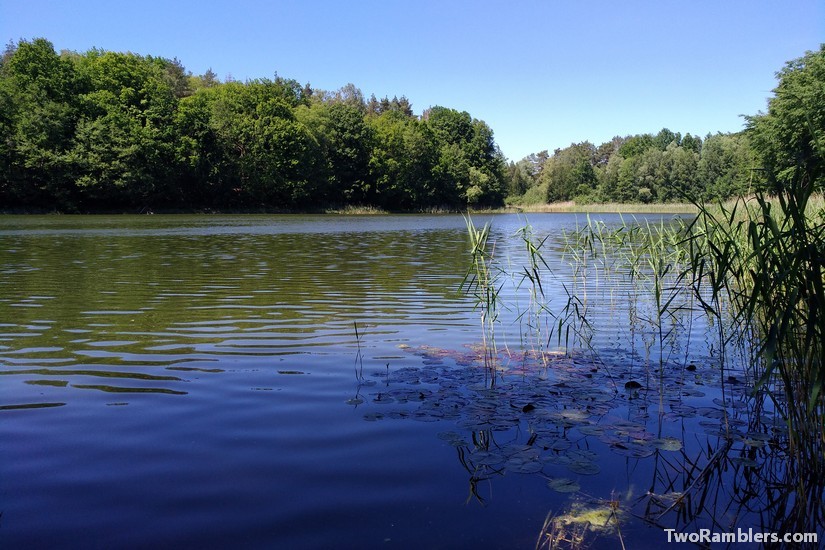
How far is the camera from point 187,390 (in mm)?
4891

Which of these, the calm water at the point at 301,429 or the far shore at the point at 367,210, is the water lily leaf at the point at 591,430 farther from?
the far shore at the point at 367,210

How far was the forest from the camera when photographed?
154 feet

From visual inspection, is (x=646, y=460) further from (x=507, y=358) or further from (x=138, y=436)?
(x=138, y=436)

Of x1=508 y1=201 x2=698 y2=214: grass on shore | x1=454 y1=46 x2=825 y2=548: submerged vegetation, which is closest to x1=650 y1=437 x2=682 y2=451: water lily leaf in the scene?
x1=454 y1=46 x2=825 y2=548: submerged vegetation

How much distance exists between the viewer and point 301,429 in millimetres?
4070

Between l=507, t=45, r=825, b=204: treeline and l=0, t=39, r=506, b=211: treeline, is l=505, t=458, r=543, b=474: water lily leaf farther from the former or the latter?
l=0, t=39, r=506, b=211: treeline

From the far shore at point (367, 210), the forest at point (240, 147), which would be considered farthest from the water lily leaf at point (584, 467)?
the far shore at point (367, 210)

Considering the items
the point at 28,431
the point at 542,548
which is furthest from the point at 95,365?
the point at 542,548

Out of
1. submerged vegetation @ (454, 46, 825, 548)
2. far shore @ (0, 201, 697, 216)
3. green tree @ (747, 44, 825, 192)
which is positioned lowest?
submerged vegetation @ (454, 46, 825, 548)

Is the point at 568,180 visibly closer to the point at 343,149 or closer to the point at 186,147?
the point at 343,149

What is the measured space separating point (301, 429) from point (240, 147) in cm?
6240

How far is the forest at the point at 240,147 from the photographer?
46.8 m

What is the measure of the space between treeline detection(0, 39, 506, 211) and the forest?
14 cm

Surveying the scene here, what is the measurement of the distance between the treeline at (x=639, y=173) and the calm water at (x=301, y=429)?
76.0 metres
